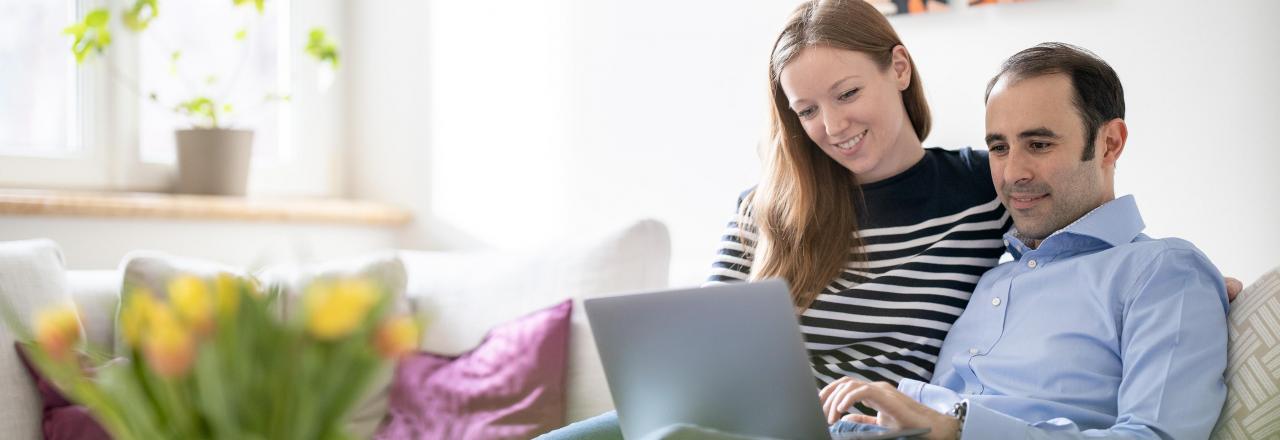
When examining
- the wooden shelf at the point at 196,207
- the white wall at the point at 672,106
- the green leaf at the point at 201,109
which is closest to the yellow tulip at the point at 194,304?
the white wall at the point at 672,106

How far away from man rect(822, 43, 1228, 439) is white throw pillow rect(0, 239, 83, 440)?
1.60 meters

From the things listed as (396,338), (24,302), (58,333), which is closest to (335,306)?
(396,338)

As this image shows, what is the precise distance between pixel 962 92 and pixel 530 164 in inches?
52.0

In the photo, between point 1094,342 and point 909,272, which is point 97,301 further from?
point 1094,342

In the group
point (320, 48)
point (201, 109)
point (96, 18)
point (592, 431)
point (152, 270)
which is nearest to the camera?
point (592, 431)

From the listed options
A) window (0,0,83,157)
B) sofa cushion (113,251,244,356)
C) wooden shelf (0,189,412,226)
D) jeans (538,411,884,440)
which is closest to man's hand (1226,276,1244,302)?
jeans (538,411,884,440)

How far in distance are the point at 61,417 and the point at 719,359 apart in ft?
5.01

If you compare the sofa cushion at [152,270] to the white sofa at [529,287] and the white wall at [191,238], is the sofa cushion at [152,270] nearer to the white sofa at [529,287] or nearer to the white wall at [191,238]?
the white sofa at [529,287]

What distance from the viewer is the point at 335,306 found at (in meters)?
0.70

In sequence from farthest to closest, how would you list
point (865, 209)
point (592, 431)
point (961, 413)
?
point (865, 209), point (592, 431), point (961, 413)

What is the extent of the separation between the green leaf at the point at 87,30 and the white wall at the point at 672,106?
3.04 ft

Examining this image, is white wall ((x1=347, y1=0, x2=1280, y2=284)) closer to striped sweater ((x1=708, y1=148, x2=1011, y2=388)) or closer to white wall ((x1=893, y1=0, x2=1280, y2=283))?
white wall ((x1=893, y1=0, x2=1280, y2=283))

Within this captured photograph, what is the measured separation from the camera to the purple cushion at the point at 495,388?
87.5 inches

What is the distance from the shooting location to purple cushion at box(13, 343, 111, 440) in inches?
84.0
